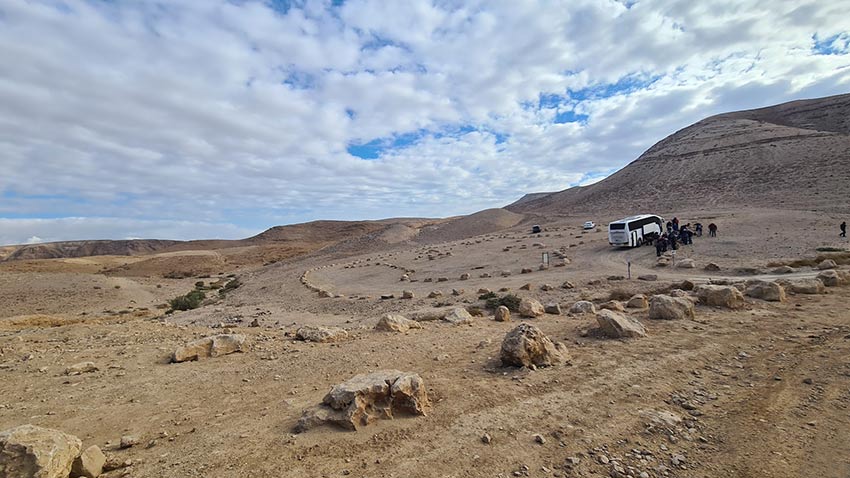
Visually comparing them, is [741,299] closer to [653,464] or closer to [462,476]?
[653,464]

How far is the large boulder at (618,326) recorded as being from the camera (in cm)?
850

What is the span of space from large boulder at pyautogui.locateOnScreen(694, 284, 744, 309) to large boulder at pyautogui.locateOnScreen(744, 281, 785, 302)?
4.23ft

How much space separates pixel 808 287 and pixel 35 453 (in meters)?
17.7

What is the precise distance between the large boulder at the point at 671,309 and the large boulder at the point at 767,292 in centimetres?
341

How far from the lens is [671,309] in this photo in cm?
992

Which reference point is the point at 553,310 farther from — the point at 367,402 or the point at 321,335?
the point at 367,402

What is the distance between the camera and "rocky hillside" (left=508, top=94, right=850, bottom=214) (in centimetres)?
5562

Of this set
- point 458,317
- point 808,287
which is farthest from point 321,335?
point 808,287

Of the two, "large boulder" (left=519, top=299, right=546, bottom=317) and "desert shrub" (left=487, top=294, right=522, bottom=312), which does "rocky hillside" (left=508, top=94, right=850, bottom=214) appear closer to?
"desert shrub" (left=487, top=294, right=522, bottom=312)

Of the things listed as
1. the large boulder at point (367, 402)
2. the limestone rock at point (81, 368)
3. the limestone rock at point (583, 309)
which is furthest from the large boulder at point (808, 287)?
the limestone rock at point (81, 368)

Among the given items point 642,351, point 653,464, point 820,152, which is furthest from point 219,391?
point 820,152

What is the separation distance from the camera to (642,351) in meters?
7.73

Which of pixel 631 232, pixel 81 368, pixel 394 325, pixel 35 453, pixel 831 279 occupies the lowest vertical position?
pixel 831 279

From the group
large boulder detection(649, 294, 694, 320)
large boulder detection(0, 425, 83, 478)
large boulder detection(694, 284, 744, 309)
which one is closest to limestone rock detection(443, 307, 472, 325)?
large boulder detection(649, 294, 694, 320)
